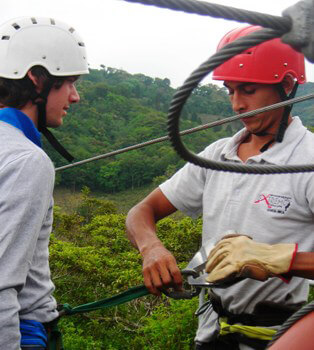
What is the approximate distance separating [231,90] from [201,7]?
1.59m

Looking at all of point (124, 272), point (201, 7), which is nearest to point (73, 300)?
point (124, 272)

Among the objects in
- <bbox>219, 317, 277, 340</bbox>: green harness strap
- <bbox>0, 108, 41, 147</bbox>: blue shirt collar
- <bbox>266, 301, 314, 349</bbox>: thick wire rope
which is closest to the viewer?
<bbox>266, 301, 314, 349</bbox>: thick wire rope

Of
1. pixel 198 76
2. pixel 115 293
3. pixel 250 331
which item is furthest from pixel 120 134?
pixel 198 76

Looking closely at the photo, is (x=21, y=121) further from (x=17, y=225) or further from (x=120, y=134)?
(x=120, y=134)

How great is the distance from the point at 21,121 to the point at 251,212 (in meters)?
0.89

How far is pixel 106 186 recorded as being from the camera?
138ft

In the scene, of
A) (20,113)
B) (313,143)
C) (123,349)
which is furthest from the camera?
(123,349)

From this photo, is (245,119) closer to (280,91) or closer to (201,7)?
(280,91)

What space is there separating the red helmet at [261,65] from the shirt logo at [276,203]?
53cm

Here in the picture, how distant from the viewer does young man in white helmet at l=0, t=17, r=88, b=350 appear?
5.06 ft

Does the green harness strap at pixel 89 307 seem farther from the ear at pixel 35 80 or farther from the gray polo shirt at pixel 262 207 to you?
the ear at pixel 35 80

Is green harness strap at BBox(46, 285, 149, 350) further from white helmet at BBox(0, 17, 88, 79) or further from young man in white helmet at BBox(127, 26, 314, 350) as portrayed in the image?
white helmet at BBox(0, 17, 88, 79)

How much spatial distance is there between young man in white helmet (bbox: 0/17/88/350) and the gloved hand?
562mm

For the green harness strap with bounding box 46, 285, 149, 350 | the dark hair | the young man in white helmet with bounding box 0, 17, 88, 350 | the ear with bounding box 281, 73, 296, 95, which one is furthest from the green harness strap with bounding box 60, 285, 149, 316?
the ear with bounding box 281, 73, 296, 95
